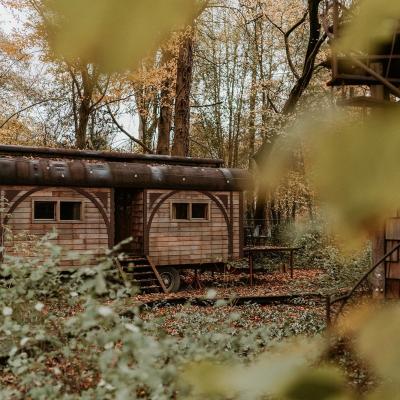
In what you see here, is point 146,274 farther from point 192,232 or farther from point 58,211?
point 58,211

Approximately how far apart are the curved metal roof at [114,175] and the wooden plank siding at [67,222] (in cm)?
25

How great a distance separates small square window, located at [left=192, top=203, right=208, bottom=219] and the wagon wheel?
1.69 m

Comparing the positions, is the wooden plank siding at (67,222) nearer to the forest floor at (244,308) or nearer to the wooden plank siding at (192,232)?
the wooden plank siding at (192,232)

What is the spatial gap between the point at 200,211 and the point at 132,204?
1.93 metres

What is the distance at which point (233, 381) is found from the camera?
18.0 inches

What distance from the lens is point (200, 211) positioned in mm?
16719

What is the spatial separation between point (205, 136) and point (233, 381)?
30841 mm

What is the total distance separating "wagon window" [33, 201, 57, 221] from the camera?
47.2ft

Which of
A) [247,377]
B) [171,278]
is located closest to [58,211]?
[171,278]

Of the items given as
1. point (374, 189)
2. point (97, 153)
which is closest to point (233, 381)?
point (374, 189)

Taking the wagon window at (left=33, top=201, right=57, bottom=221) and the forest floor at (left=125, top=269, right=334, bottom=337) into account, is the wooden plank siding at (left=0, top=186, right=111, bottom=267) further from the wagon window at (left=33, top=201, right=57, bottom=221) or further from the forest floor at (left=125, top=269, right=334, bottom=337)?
the forest floor at (left=125, top=269, right=334, bottom=337)

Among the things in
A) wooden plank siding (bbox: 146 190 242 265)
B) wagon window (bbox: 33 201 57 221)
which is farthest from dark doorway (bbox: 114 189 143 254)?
wagon window (bbox: 33 201 57 221)

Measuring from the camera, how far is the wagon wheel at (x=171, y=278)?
51.2 feet

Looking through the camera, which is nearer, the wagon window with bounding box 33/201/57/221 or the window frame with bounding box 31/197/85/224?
the window frame with bounding box 31/197/85/224
